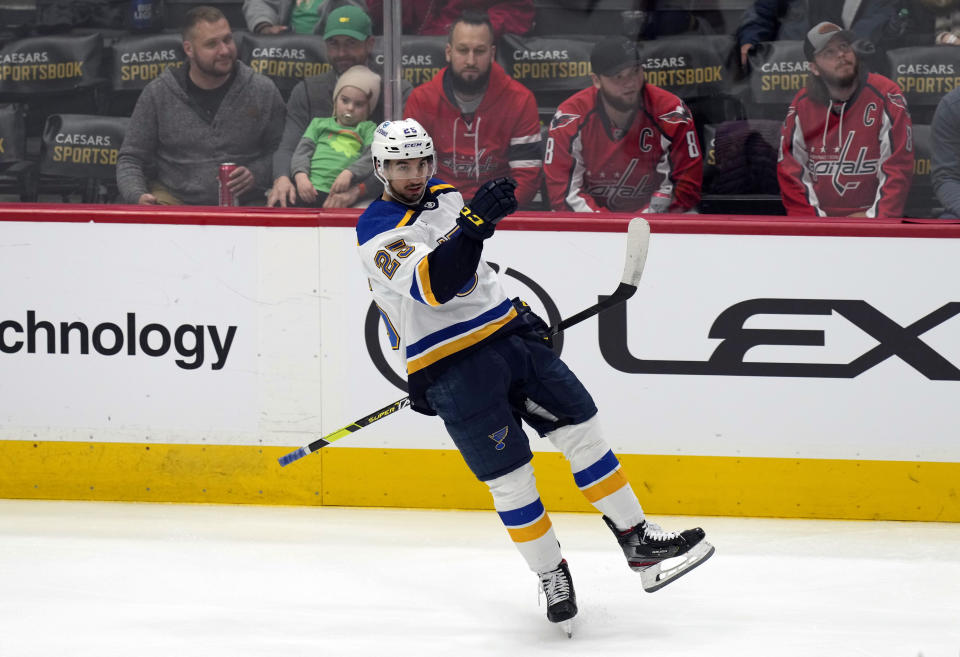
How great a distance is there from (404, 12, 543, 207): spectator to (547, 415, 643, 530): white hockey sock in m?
1.16

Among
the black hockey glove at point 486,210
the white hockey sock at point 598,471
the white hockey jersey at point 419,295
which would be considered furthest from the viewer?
the white hockey sock at point 598,471

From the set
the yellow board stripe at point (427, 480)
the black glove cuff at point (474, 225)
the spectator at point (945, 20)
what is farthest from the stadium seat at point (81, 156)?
the spectator at point (945, 20)

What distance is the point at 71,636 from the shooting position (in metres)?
2.92

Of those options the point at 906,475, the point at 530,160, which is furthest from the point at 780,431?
the point at 530,160

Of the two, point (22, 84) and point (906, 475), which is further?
point (22, 84)

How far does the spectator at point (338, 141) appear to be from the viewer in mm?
3855

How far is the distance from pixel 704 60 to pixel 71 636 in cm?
255

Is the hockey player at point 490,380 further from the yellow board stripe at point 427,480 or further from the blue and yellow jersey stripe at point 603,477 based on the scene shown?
the yellow board stripe at point 427,480

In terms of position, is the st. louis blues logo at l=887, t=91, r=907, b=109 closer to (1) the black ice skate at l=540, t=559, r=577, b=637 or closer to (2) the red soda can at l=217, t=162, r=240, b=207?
(1) the black ice skate at l=540, t=559, r=577, b=637

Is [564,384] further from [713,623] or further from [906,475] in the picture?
[906,475]

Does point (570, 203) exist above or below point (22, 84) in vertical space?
below

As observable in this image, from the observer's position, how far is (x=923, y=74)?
364cm

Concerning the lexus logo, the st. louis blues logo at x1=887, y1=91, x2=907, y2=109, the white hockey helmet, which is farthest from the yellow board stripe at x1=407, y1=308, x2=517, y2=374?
the st. louis blues logo at x1=887, y1=91, x2=907, y2=109

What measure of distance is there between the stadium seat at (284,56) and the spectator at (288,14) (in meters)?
0.02
